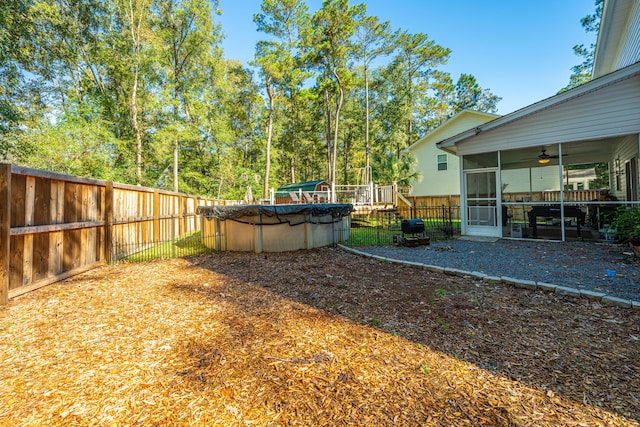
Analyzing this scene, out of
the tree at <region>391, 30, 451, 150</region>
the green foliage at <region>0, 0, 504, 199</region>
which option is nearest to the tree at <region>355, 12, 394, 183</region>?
the green foliage at <region>0, 0, 504, 199</region>

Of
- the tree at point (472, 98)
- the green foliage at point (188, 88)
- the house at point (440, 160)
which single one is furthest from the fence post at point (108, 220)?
the tree at point (472, 98)

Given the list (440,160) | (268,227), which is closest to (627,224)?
(268,227)

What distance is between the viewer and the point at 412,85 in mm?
25953

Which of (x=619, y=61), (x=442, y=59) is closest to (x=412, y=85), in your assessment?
(x=442, y=59)

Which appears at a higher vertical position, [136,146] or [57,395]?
[136,146]

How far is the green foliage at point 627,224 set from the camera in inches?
235

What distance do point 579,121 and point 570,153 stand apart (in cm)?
391

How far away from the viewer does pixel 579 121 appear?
722 centimetres

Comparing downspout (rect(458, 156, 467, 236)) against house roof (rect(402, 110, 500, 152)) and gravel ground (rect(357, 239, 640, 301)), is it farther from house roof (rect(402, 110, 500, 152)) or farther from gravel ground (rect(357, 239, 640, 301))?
house roof (rect(402, 110, 500, 152))

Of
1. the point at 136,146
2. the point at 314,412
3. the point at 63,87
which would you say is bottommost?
the point at 314,412

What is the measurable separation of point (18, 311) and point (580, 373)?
5635mm

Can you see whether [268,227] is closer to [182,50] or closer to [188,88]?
[188,88]

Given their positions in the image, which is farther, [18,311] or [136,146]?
[136,146]

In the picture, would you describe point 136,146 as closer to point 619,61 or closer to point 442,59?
point 619,61
